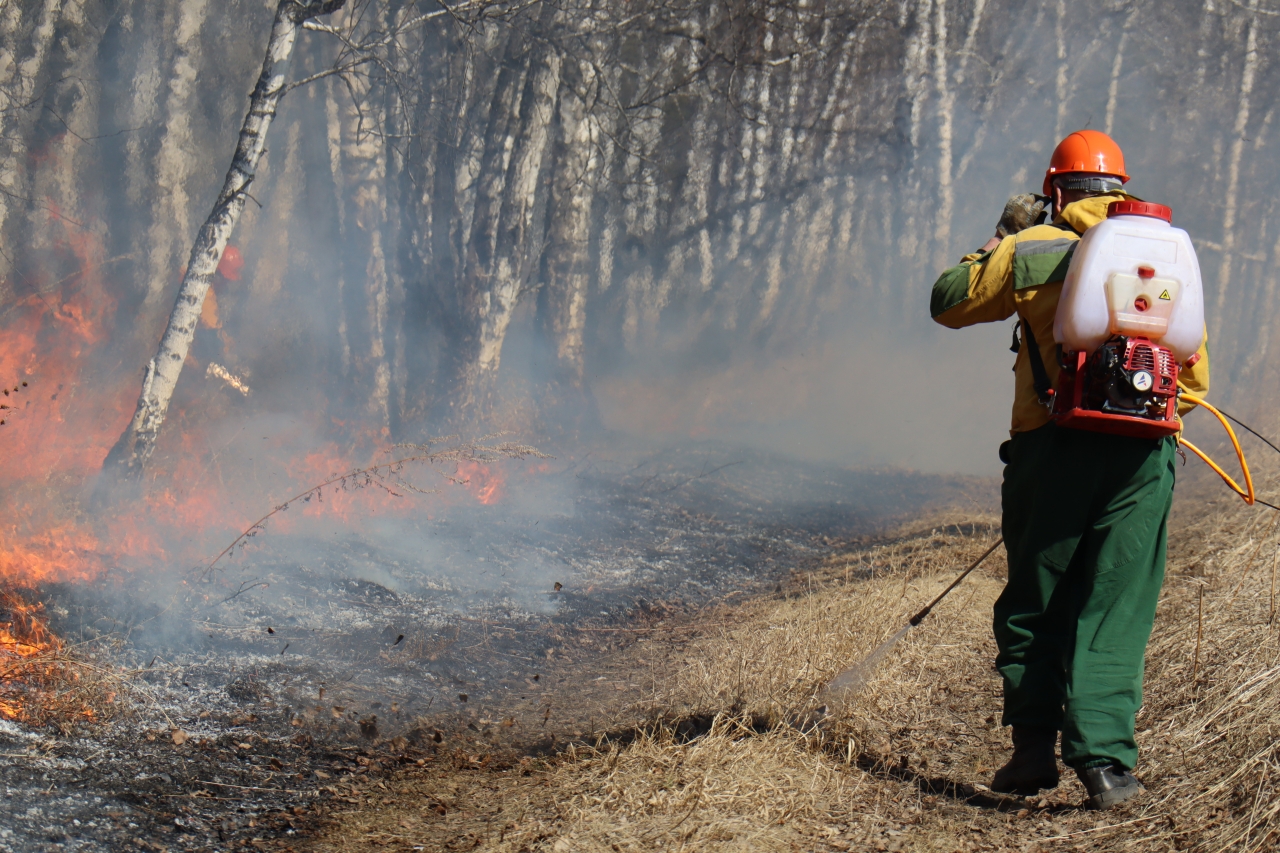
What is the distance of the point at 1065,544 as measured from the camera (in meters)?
2.83

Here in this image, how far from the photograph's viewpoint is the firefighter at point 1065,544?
2721 mm

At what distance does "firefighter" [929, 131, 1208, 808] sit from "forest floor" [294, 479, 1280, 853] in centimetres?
22

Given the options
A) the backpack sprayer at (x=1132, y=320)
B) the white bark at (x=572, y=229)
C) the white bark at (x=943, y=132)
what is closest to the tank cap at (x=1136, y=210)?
the backpack sprayer at (x=1132, y=320)

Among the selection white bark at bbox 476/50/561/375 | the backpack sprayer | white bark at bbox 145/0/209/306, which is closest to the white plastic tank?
the backpack sprayer

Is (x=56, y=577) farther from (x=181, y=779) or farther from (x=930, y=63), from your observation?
(x=930, y=63)

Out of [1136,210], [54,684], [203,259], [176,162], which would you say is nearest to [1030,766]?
[1136,210]

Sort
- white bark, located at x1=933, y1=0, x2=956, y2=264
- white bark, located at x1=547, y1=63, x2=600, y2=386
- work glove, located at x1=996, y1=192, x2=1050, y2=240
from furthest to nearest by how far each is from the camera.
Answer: white bark, located at x1=933, y1=0, x2=956, y2=264 → white bark, located at x1=547, y1=63, x2=600, y2=386 → work glove, located at x1=996, y1=192, x2=1050, y2=240

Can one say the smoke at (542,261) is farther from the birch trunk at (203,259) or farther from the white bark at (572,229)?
the birch trunk at (203,259)

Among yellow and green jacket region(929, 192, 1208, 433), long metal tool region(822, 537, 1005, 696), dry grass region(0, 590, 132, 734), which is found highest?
yellow and green jacket region(929, 192, 1208, 433)

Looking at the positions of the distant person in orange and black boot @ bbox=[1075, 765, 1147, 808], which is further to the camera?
the distant person in orange

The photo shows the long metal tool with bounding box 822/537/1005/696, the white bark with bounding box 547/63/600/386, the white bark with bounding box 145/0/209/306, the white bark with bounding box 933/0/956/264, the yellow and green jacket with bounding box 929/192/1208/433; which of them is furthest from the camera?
the white bark with bounding box 933/0/956/264

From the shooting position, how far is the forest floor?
8.57 ft

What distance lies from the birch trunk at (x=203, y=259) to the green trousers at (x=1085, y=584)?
17.3 ft

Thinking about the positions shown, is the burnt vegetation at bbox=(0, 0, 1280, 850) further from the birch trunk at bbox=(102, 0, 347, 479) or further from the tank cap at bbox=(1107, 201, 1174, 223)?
the tank cap at bbox=(1107, 201, 1174, 223)
